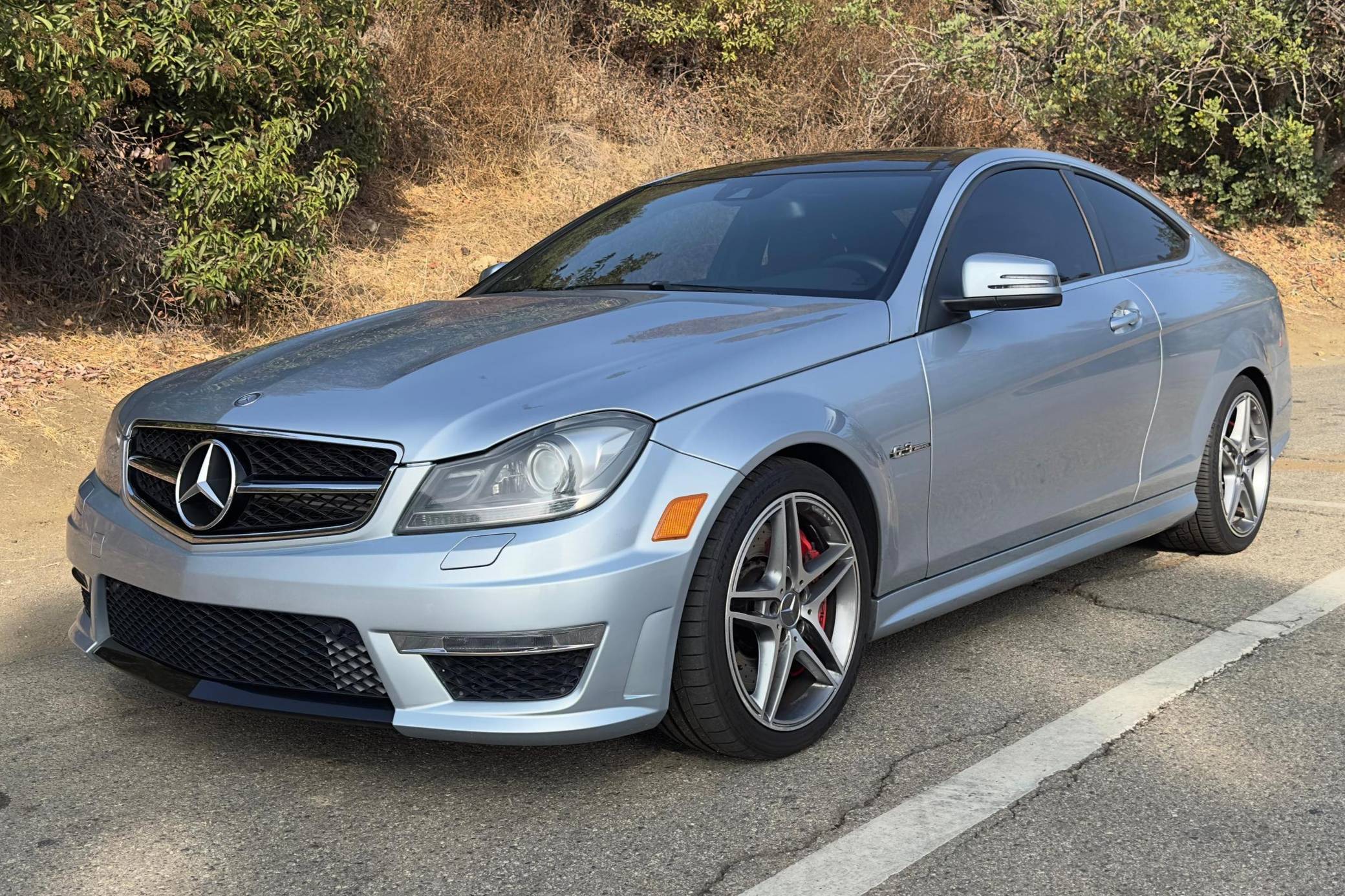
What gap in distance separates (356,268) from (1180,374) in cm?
808

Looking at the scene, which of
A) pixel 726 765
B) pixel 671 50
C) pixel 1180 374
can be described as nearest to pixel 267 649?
pixel 726 765

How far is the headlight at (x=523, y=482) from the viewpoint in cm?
308

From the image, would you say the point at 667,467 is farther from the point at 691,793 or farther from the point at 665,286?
the point at 665,286

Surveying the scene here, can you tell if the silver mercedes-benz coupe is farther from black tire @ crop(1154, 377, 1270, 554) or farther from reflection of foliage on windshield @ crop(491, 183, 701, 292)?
black tire @ crop(1154, 377, 1270, 554)

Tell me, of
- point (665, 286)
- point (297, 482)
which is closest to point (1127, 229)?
point (665, 286)

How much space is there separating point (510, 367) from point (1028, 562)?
1814 millimetres

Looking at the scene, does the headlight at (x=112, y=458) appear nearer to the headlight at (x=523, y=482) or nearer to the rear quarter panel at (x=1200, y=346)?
the headlight at (x=523, y=482)

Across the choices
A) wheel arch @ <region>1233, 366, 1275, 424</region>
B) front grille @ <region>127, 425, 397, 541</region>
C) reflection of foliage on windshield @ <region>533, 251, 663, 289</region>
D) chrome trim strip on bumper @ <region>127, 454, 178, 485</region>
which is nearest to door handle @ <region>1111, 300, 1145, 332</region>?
wheel arch @ <region>1233, 366, 1275, 424</region>

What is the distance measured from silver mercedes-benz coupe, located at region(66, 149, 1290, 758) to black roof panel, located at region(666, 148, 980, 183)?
0.07ft

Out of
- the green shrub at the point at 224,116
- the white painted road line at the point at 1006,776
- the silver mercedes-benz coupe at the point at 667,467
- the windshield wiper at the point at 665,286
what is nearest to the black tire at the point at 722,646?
the silver mercedes-benz coupe at the point at 667,467

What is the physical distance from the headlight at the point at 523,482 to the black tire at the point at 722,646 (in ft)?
1.00

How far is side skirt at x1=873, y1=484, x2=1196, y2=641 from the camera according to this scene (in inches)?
155

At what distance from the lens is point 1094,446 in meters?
4.51

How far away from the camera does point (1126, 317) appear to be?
15.4ft
